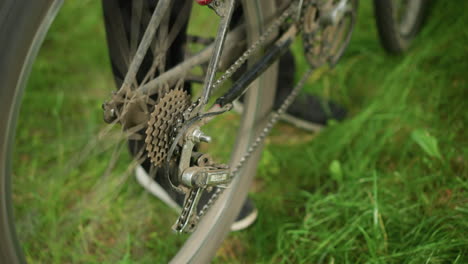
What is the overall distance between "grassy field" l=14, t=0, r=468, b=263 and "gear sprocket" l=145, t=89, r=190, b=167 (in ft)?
1.09

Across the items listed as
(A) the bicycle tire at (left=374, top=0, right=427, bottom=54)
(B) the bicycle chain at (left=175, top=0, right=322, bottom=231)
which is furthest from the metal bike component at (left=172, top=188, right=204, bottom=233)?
(A) the bicycle tire at (left=374, top=0, right=427, bottom=54)

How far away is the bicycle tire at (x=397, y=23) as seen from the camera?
2018mm

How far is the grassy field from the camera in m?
1.48

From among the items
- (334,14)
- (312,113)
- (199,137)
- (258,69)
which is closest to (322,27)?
(334,14)

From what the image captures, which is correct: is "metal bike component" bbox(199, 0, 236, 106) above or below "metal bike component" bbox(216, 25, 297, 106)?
above

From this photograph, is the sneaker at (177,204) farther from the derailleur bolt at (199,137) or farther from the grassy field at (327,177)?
the derailleur bolt at (199,137)

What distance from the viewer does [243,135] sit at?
5.10 feet

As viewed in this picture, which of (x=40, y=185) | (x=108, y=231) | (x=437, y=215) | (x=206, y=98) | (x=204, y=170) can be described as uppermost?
(x=206, y=98)

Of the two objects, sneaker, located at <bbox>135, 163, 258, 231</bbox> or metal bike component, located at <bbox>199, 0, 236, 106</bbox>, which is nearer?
metal bike component, located at <bbox>199, 0, 236, 106</bbox>

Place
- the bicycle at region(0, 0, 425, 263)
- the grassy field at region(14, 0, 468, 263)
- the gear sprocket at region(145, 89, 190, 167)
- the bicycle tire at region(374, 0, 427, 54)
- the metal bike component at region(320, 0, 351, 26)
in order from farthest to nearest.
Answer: the bicycle tire at region(374, 0, 427, 54) < the metal bike component at region(320, 0, 351, 26) < the grassy field at region(14, 0, 468, 263) < the gear sprocket at region(145, 89, 190, 167) < the bicycle at region(0, 0, 425, 263)

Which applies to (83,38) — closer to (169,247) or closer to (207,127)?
(207,127)

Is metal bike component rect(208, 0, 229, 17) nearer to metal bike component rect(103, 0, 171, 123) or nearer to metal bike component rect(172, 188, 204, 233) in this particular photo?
metal bike component rect(103, 0, 171, 123)

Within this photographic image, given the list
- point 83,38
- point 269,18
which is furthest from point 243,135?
A: point 83,38

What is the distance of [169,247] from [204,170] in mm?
505
